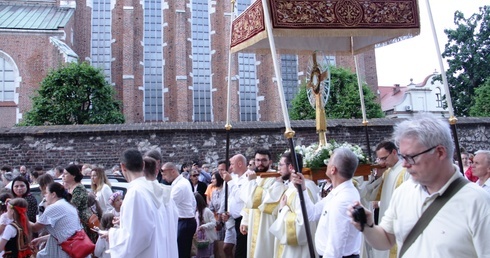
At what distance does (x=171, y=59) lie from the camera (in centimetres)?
3478

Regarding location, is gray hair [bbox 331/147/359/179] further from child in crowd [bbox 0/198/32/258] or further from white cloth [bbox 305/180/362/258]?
child in crowd [bbox 0/198/32/258]

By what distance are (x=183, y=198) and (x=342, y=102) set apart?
20.0 m

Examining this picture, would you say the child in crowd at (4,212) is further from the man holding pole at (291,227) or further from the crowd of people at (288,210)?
the man holding pole at (291,227)

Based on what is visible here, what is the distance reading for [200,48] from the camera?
116ft

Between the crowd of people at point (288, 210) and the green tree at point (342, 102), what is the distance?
57.4ft

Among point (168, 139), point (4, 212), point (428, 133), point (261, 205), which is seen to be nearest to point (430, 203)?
point (428, 133)

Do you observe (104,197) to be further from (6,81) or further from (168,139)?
(6,81)

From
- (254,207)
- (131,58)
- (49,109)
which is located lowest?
(254,207)

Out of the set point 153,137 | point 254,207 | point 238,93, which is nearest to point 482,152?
point 254,207

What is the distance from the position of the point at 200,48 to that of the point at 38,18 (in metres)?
11.4

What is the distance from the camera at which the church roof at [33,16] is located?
28734mm

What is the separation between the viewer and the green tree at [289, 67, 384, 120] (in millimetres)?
25109

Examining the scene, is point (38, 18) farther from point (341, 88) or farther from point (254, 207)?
point (254, 207)

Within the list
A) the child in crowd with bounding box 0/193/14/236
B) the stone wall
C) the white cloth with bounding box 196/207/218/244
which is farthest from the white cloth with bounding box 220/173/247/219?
the stone wall
